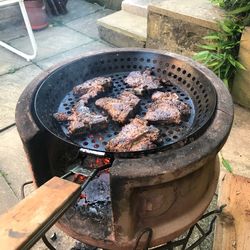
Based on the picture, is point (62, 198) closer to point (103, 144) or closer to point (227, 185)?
point (103, 144)

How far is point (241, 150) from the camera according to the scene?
113 inches

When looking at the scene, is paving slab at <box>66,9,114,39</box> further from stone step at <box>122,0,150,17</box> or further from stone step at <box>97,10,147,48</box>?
stone step at <box>122,0,150,17</box>

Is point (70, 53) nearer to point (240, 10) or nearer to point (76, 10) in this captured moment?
point (76, 10)

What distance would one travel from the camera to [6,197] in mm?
2537

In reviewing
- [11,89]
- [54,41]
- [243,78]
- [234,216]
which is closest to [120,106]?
[234,216]

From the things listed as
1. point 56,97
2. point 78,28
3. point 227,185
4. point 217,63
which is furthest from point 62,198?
point 78,28

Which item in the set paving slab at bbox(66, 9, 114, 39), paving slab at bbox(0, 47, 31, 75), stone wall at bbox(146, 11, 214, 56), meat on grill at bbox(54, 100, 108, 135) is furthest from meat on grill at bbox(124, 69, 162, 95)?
paving slab at bbox(66, 9, 114, 39)

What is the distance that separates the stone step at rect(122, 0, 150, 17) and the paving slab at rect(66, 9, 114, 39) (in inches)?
25.7

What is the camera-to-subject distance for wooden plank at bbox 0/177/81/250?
0.92 meters

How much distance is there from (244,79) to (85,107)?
2.12 m

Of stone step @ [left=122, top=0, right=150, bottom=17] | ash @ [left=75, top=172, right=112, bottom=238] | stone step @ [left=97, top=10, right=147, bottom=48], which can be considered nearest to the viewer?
ash @ [left=75, top=172, right=112, bottom=238]

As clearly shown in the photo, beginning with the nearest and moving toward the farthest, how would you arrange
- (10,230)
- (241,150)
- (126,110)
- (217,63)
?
(10,230) → (126,110) → (241,150) → (217,63)

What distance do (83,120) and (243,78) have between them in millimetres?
2206

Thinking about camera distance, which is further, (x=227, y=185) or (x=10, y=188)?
(x=10, y=188)
